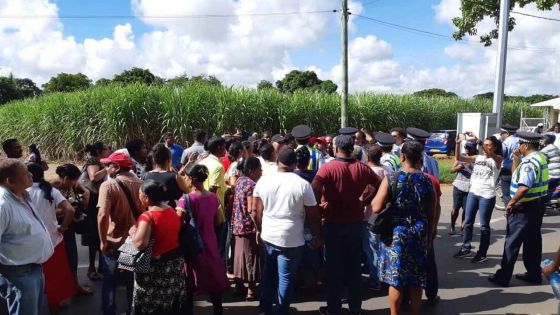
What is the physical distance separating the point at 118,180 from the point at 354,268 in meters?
2.28

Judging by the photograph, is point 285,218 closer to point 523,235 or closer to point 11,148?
point 523,235

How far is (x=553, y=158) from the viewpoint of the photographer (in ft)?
27.8

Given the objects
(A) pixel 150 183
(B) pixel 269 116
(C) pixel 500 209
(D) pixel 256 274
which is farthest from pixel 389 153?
(B) pixel 269 116

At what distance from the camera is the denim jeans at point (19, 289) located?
2.79 m

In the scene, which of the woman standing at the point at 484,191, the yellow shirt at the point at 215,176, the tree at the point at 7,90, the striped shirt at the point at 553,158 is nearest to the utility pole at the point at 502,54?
the striped shirt at the point at 553,158

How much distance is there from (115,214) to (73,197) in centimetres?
134

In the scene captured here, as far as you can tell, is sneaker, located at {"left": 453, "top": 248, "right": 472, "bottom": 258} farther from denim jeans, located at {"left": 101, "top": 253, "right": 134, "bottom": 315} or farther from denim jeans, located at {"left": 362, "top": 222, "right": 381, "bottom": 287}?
denim jeans, located at {"left": 101, "top": 253, "right": 134, "bottom": 315}

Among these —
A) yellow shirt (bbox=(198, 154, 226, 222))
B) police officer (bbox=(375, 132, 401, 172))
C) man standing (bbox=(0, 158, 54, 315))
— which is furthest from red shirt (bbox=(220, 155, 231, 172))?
man standing (bbox=(0, 158, 54, 315))

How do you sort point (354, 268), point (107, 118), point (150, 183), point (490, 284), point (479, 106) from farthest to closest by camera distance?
1. point (479, 106)
2. point (107, 118)
3. point (490, 284)
4. point (354, 268)
5. point (150, 183)

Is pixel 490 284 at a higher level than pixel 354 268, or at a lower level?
lower

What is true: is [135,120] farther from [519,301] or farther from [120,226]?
[519,301]

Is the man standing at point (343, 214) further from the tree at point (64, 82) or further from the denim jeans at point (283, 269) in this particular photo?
the tree at point (64, 82)

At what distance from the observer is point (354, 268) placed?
13.5 ft

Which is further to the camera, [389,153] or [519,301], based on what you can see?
[389,153]
